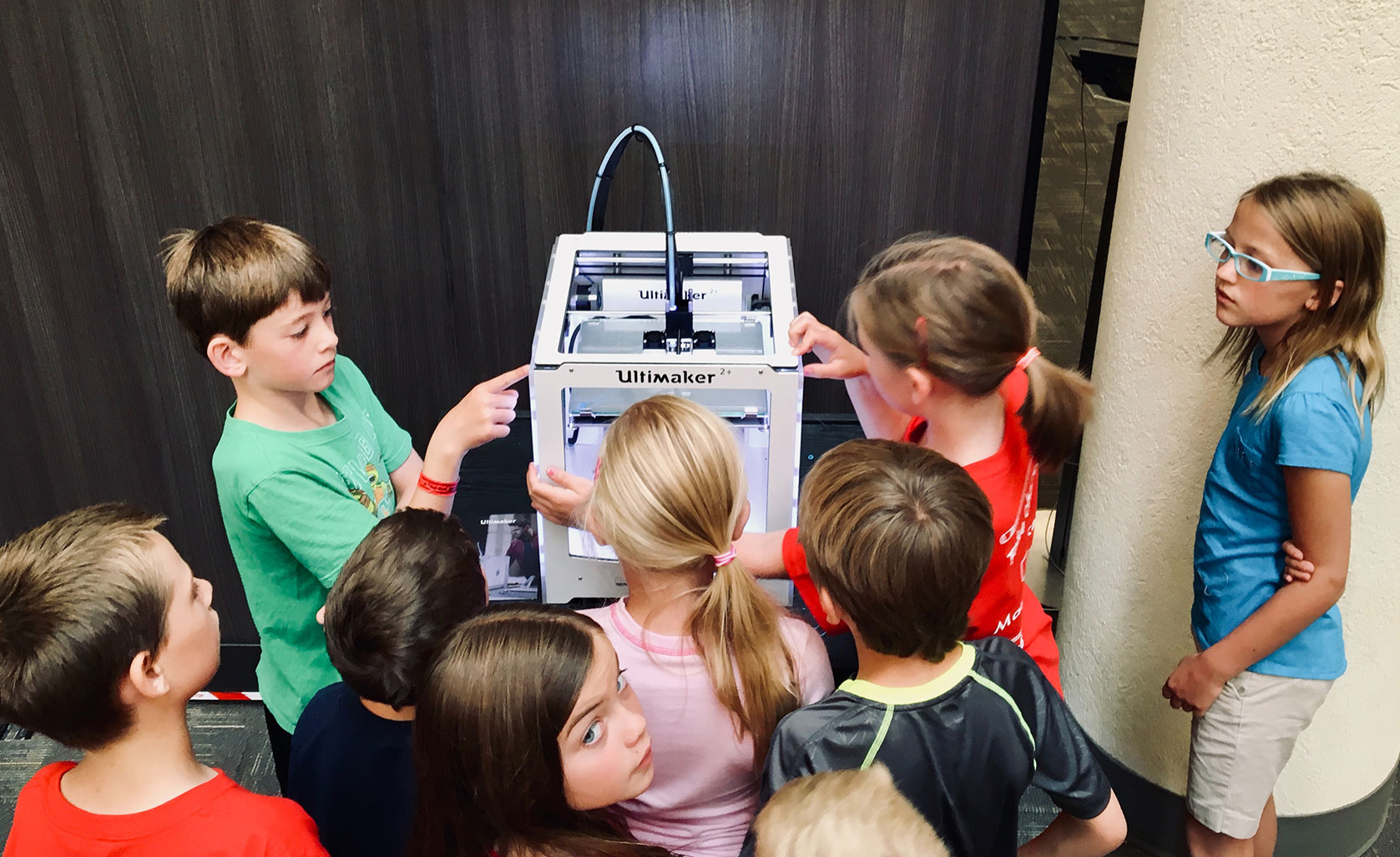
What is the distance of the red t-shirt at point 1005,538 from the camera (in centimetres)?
125

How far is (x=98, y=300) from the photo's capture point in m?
1.97

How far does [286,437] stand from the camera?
1320 mm

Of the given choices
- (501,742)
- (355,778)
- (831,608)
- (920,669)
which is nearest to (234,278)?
(355,778)

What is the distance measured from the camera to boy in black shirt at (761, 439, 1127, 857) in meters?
1.01

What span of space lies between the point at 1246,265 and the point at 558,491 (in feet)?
2.92

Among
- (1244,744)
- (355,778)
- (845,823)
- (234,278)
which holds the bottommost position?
(1244,744)

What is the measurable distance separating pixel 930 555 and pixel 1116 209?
0.92m

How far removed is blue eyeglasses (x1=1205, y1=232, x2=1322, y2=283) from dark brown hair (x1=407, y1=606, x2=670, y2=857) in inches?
36.4

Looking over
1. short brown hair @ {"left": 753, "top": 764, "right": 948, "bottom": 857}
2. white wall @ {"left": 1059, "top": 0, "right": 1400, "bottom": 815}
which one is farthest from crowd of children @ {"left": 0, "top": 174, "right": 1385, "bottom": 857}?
white wall @ {"left": 1059, "top": 0, "right": 1400, "bottom": 815}

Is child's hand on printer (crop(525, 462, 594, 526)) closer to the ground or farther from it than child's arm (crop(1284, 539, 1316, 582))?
farther from it

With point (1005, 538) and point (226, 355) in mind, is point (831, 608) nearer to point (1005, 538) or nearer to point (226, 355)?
point (1005, 538)

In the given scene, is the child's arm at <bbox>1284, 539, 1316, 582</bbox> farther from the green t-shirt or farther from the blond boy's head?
the blond boy's head

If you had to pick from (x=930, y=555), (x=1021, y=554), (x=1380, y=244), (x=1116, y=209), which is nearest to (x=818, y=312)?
(x=1116, y=209)

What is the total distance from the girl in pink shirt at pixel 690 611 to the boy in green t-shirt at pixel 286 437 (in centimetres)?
30
